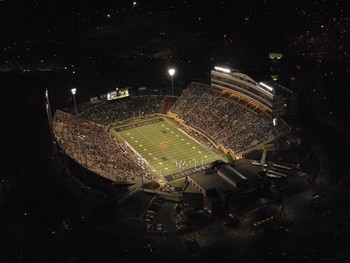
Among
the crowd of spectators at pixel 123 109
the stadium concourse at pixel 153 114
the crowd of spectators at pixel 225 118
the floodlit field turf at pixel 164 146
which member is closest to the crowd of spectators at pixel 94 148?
the stadium concourse at pixel 153 114

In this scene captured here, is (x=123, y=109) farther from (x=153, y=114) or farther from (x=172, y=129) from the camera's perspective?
(x=172, y=129)

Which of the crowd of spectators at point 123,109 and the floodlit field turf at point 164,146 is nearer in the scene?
the floodlit field turf at point 164,146

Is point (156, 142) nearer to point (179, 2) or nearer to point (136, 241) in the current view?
point (136, 241)

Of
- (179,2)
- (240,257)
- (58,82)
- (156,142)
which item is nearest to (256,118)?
(156,142)

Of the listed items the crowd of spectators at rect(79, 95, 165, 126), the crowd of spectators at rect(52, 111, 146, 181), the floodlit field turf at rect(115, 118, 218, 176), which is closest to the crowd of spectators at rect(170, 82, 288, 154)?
the floodlit field turf at rect(115, 118, 218, 176)

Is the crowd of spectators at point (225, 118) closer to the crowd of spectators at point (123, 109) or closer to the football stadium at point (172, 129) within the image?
the football stadium at point (172, 129)

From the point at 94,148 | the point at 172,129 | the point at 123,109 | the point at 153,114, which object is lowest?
the point at 172,129

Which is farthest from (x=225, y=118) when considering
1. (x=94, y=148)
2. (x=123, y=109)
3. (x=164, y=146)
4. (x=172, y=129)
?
(x=94, y=148)
